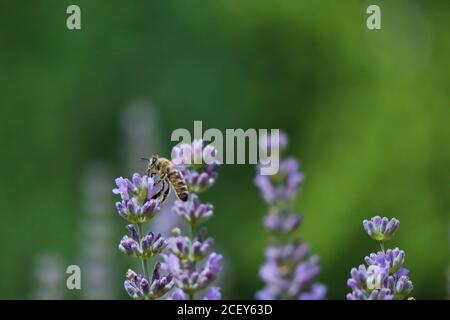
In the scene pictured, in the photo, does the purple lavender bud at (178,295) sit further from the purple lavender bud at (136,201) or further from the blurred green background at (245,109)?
the blurred green background at (245,109)

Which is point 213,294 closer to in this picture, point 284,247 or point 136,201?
point 136,201

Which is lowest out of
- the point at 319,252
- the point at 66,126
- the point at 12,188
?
the point at 319,252

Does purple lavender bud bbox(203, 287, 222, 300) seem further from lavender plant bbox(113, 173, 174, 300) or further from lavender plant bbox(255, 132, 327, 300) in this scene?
lavender plant bbox(255, 132, 327, 300)

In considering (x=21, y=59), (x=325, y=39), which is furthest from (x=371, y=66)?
(x=21, y=59)

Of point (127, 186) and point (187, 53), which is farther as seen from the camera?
point (187, 53)

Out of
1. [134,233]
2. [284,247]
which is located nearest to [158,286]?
[134,233]

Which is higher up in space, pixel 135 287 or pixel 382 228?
pixel 382 228
